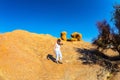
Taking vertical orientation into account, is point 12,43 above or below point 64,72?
above

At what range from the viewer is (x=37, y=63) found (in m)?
26.8

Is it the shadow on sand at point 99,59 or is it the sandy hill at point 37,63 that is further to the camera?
the shadow on sand at point 99,59

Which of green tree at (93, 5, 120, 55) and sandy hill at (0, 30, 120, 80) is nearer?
sandy hill at (0, 30, 120, 80)

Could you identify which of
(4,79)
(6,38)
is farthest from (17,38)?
(4,79)

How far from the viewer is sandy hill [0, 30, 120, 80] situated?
24188 mm

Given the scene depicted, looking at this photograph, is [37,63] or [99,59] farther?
[99,59]

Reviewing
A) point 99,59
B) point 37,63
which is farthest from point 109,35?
point 37,63

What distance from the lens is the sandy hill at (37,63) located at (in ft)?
79.4

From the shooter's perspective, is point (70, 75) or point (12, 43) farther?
point (12, 43)

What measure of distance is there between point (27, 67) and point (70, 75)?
4255 millimetres

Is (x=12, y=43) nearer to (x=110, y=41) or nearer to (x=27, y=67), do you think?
(x=27, y=67)

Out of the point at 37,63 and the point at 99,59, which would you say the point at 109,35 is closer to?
the point at 99,59

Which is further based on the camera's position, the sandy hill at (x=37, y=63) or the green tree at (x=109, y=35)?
the green tree at (x=109, y=35)

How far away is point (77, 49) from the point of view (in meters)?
33.3
